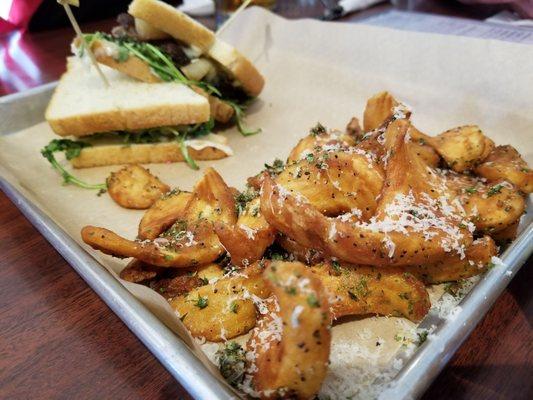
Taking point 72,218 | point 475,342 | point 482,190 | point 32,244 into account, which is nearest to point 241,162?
point 72,218

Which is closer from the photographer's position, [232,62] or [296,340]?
[296,340]

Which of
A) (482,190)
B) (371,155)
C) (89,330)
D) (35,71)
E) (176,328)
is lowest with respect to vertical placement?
(35,71)

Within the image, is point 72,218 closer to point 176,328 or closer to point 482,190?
point 176,328

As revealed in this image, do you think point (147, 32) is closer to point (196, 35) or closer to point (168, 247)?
point (196, 35)

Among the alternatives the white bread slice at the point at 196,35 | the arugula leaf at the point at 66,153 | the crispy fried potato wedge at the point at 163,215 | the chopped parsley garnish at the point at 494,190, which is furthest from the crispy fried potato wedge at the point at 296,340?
the white bread slice at the point at 196,35

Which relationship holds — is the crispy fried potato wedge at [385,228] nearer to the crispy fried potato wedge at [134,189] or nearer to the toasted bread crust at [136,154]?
the crispy fried potato wedge at [134,189]

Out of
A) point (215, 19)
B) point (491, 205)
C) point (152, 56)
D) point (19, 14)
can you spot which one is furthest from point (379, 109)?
point (19, 14)

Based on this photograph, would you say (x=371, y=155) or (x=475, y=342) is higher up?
(x=371, y=155)

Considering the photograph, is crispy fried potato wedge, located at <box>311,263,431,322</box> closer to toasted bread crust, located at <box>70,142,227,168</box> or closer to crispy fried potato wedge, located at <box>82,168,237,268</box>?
crispy fried potato wedge, located at <box>82,168,237,268</box>
